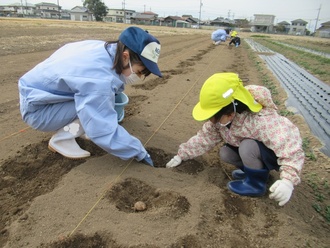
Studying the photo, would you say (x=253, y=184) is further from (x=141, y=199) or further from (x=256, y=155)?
(x=141, y=199)

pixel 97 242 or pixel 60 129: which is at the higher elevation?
pixel 60 129

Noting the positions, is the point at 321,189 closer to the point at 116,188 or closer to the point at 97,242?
the point at 116,188

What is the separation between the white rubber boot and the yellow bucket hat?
1.20m

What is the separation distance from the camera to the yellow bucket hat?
1791 millimetres

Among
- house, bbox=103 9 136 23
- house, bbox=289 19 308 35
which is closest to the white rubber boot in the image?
house, bbox=103 9 136 23

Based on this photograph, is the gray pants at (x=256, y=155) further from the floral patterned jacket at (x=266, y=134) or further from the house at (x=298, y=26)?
the house at (x=298, y=26)

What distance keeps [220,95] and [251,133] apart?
1.42ft

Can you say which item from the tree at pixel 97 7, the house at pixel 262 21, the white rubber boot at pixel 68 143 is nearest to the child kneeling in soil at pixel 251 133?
the white rubber boot at pixel 68 143

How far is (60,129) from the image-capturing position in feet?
8.23

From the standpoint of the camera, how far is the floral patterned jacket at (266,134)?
1738mm

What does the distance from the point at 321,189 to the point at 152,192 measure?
148 cm

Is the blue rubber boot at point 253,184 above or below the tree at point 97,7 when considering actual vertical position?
below

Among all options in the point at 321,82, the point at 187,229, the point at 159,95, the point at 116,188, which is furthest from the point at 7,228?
the point at 321,82

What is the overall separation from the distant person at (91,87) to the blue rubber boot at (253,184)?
31.5 inches
